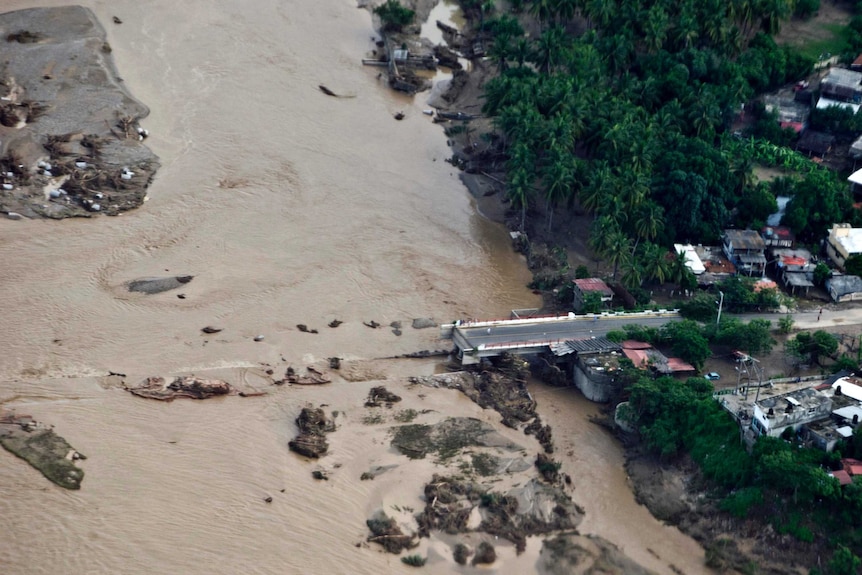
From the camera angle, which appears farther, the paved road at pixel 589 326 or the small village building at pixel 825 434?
the paved road at pixel 589 326

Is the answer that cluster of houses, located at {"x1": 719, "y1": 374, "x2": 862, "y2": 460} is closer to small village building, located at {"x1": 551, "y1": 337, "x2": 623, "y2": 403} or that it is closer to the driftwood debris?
small village building, located at {"x1": 551, "y1": 337, "x2": 623, "y2": 403}

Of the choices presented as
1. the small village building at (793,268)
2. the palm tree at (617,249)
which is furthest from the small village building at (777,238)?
the palm tree at (617,249)

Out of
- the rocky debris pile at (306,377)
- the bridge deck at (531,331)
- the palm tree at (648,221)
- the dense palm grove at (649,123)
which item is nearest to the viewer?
the rocky debris pile at (306,377)

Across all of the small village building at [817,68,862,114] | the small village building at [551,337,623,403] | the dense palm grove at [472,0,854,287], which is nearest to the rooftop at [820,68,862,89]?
the small village building at [817,68,862,114]

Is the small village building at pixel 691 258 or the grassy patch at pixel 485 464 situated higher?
the small village building at pixel 691 258

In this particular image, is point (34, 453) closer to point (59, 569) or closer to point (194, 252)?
point (59, 569)

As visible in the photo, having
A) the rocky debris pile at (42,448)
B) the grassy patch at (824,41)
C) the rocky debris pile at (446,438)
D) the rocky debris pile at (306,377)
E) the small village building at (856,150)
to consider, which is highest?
the grassy patch at (824,41)

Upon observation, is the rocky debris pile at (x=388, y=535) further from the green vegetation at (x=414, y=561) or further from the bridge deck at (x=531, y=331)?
→ the bridge deck at (x=531, y=331)
